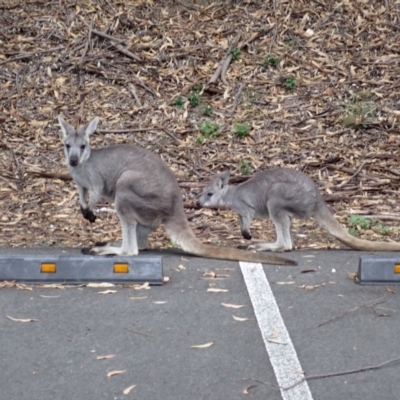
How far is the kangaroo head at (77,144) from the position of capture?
25.3 feet

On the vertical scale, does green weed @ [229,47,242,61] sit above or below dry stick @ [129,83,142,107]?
above

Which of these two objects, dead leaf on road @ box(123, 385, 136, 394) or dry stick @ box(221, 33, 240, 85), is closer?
dead leaf on road @ box(123, 385, 136, 394)

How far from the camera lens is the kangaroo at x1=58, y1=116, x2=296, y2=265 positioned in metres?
7.22

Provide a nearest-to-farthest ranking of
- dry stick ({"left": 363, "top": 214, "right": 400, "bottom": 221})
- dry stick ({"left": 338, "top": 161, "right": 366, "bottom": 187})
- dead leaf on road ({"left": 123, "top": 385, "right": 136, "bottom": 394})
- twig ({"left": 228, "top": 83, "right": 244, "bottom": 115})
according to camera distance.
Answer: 1. dead leaf on road ({"left": 123, "top": 385, "right": 136, "bottom": 394})
2. dry stick ({"left": 363, "top": 214, "right": 400, "bottom": 221})
3. dry stick ({"left": 338, "top": 161, "right": 366, "bottom": 187})
4. twig ({"left": 228, "top": 83, "right": 244, "bottom": 115})

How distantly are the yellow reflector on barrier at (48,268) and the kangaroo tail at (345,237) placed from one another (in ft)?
8.22

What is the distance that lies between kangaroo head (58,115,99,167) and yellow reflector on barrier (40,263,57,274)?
4.32 ft

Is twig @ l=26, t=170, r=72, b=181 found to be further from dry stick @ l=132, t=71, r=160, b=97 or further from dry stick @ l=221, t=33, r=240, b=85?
dry stick @ l=221, t=33, r=240, b=85

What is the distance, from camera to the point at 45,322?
5.87 metres

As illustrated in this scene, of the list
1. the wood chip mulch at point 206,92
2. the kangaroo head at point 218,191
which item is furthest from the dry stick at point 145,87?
the kangaroo head at point 218,191

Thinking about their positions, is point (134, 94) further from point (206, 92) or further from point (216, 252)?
point (216, 252)

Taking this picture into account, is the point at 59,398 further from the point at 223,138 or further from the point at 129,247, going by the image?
the point at 223,138

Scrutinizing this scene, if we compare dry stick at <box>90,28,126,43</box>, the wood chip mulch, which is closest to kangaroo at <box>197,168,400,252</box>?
the wood chip mulch

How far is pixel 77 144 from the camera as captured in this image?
25.5 feet

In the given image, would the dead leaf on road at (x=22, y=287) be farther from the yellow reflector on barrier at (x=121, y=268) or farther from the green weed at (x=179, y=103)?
the green weed at (x=179, y=103)
